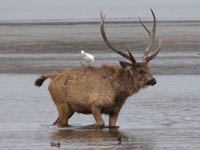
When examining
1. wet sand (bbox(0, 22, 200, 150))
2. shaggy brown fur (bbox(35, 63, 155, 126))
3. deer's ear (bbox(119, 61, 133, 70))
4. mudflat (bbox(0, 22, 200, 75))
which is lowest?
mudflat (bbox(0, 22, 200, 75))

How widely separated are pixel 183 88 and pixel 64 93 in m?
5.41

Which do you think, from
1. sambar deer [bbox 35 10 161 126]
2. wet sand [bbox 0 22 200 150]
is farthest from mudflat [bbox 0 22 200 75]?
sambar deer [bbox 35 10 161 126]

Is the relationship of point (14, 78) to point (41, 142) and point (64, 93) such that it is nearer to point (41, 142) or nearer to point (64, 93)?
point (64, 93)

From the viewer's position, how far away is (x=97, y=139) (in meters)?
10.1

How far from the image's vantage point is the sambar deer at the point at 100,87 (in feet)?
36.3

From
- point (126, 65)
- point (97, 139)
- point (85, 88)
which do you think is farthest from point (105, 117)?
point (97, 139)

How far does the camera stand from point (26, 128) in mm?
11289

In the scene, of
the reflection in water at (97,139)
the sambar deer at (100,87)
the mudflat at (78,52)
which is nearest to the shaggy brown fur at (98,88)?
the sambar deer at (100,87)

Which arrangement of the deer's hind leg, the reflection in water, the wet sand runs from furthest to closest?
1. the deer's hind leg
2. the wet sand
3. the reflection in water

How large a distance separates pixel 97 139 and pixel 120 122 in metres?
1.97

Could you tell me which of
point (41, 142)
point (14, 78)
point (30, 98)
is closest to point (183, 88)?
point (30, 98)

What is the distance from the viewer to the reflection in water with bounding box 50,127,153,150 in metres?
9.41

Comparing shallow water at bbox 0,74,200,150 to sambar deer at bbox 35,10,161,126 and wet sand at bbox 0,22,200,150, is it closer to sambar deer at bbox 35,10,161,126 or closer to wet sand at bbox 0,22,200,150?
wet sand at bbox 0,22,200,150

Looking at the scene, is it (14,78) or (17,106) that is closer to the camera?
(17,106)
